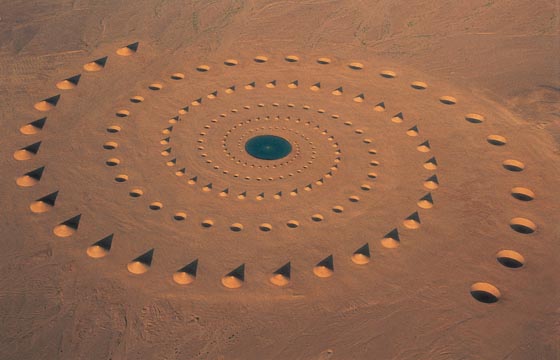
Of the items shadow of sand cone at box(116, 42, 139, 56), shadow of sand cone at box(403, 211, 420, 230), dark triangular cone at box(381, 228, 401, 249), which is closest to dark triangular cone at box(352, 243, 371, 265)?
dark triangular cone at box(381, 228, 401, 249)

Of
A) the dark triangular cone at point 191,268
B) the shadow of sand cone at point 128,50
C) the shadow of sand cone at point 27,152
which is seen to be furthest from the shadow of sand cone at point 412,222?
the shadow of sand cone at point 128,50

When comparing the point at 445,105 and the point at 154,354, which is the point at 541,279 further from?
the point at 154,354

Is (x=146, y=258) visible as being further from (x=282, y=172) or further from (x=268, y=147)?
(x=268, y=147)

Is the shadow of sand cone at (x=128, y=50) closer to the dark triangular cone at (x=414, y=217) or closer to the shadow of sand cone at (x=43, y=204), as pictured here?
the shadow of sand cone at (x=43, y=204)

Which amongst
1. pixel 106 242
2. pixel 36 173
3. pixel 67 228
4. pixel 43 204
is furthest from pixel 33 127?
pixel 106 242

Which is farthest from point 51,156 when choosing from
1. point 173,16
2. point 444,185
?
point 444,185
